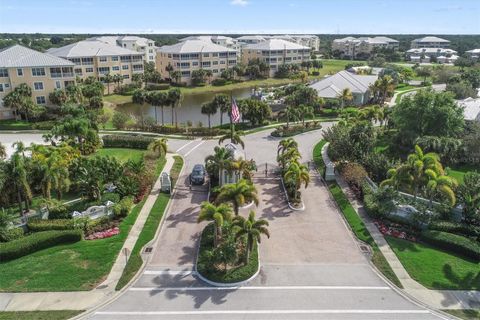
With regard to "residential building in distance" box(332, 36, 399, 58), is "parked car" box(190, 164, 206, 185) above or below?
below

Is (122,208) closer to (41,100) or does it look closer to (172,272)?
(172,272)

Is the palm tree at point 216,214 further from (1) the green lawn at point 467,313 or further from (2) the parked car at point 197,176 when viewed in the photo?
(2) the parked car at point 197,176

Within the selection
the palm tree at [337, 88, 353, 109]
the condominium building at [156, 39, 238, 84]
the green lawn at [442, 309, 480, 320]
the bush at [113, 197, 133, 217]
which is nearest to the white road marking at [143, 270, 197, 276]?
the bush at [113, 197, 133, 217]

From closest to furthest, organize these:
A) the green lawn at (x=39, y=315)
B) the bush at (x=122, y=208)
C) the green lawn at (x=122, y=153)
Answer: the green lawn at (x=39, y=315), the bush at (x=122, y=208), the green lawn at (x=122, y=153)

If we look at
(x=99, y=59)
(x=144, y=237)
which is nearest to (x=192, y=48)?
(x=99, y=59)

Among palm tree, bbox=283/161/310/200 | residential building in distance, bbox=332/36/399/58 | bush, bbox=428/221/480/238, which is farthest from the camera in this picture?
residential building in distance, bbox=332/36/399/58

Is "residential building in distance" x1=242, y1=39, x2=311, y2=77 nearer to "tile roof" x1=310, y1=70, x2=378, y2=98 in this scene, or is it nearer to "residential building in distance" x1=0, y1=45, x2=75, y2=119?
"tile roof" x1=310, y1=70, x2=378, y2=98

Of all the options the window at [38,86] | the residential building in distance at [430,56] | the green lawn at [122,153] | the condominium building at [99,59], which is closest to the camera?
the green lawn at [122,153]

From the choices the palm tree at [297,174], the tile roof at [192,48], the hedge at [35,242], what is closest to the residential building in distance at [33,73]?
the tile roof at [192,48]
